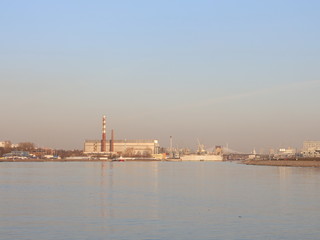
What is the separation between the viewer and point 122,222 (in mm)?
18734

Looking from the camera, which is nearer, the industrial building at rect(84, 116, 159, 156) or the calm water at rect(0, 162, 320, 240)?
the calm water at rect(0, 162, 320, 240)

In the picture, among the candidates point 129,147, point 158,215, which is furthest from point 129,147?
point 158,215

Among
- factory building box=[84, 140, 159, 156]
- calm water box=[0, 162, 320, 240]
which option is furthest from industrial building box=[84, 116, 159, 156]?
calm water box=[0, 162, 320, 240]

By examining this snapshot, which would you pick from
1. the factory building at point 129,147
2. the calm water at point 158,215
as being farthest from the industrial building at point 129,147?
the calm water at point 158,215

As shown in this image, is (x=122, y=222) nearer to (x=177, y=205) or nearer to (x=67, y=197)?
(x=177, y=205)

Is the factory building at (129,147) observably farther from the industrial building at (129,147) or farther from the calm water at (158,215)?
the calm water at (158,215)

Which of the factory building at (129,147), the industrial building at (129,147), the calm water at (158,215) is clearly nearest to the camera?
the calm water at (158,215)

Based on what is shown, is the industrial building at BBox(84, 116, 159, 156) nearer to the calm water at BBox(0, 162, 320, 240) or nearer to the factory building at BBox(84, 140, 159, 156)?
the factory building at BBox(84, 140, 159, 156)

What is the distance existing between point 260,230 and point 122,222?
461cm

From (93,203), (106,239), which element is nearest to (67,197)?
(93,203)

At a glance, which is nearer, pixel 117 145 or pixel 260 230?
pixel 260 230

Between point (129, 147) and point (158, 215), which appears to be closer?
point (158, 215)

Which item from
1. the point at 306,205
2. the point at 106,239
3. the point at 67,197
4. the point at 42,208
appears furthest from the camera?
the point at 67,197

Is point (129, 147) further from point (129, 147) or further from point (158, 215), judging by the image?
point (158, 215)
